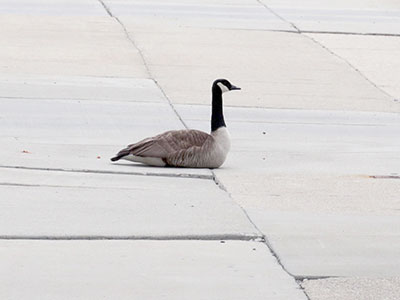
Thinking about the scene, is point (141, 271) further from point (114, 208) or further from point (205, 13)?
point (205, 13)

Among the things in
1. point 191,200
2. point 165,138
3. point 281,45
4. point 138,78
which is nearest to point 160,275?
point 191,200

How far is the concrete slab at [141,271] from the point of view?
21.6ft

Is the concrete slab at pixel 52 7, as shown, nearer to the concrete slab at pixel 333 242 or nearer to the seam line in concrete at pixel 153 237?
the concrete slab at pixel 333 242

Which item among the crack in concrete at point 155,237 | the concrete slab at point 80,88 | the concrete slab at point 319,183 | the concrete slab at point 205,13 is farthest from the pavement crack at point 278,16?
the crack in concrete at point 155,237

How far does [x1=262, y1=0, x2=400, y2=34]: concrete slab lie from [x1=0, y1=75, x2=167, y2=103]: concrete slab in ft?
22.4

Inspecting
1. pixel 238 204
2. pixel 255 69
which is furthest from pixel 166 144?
pixel 255 69

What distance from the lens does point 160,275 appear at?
6.91 meters

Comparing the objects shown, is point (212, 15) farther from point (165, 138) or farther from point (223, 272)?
point (223, 272)

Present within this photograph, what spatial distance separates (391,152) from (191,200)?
3.21 metres

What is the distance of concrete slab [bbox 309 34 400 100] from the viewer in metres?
16.4

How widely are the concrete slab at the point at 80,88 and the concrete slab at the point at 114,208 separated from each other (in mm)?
4294

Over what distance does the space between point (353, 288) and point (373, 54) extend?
1241 centimetres

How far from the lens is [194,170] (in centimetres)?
1030

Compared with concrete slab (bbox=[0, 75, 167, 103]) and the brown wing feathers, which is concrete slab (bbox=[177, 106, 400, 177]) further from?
concrete slab (bbox=[0, 75, 167, 103])
